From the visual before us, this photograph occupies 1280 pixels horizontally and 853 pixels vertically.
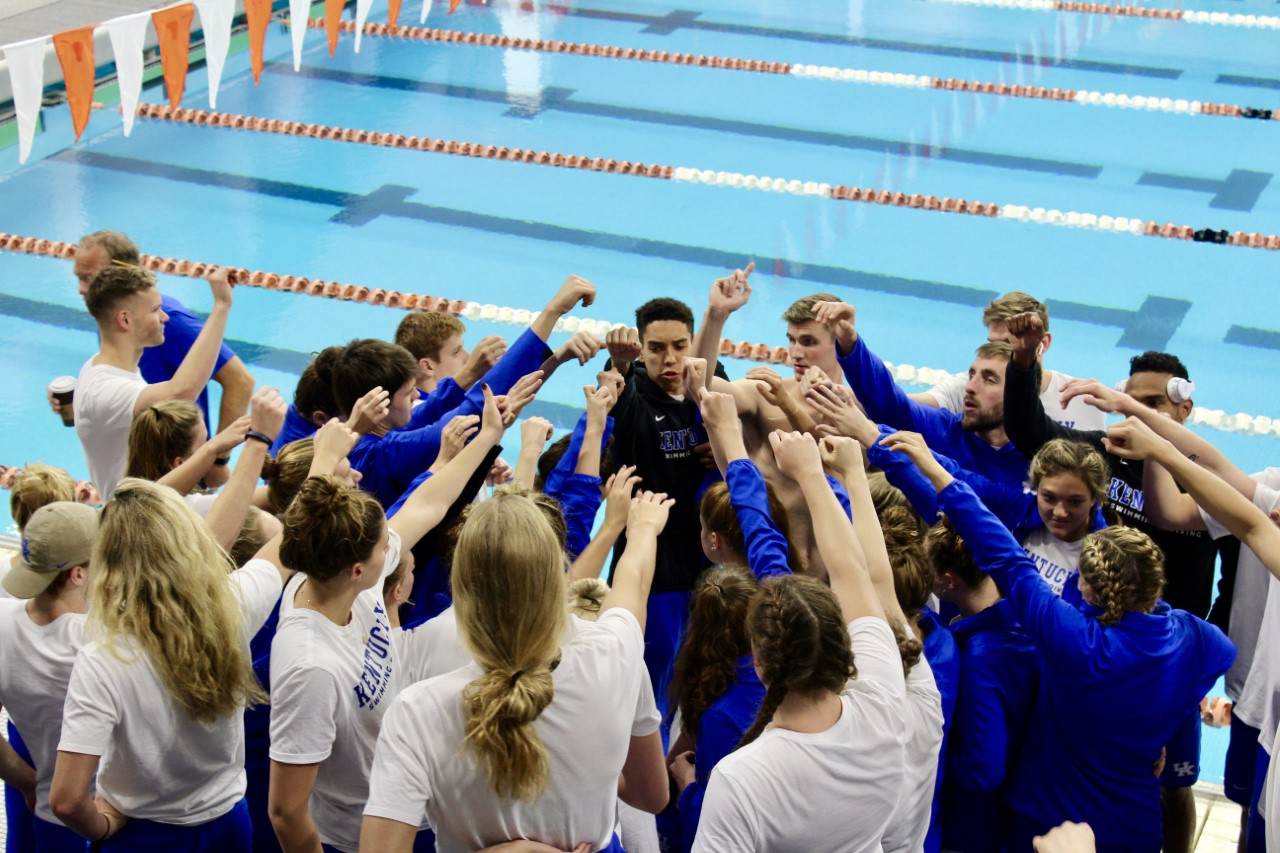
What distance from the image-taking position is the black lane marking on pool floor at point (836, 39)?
10.9m

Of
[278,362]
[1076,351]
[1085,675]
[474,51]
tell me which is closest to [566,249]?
[278,362]

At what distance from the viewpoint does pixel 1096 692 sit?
8.62 feet

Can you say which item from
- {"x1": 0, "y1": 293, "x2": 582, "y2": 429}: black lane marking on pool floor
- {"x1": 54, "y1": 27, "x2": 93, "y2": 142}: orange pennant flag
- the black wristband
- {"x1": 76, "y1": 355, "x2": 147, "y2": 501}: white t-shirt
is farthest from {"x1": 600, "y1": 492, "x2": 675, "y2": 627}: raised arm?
{"x1": 54, "y1": 27, "x2": 93, "y2": 142}: orange pennant flag

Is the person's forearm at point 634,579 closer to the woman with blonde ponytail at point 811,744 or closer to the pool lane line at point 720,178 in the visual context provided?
the woman with blonde ponytail at point 811,744

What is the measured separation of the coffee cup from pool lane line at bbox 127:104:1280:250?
5356 millimetres

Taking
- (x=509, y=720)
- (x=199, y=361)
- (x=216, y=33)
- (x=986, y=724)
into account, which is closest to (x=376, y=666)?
(x=509, y=720)

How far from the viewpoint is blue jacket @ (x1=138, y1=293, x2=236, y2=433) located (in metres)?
4.58

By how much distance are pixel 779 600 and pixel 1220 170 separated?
→ 8.12m

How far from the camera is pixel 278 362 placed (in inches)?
263

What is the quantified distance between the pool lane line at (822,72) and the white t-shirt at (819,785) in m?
9.08

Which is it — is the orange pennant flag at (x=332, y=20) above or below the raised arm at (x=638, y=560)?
above

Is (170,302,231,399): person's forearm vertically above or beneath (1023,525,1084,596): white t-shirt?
above

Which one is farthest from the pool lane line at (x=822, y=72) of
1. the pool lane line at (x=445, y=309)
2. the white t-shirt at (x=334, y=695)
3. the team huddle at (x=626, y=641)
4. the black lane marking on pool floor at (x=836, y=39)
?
the white t-shirt at (x=334, y=695)

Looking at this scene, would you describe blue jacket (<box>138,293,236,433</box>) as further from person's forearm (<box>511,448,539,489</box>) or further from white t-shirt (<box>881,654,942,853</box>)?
white t-shirt (<box>881,654,942,853</box>)
